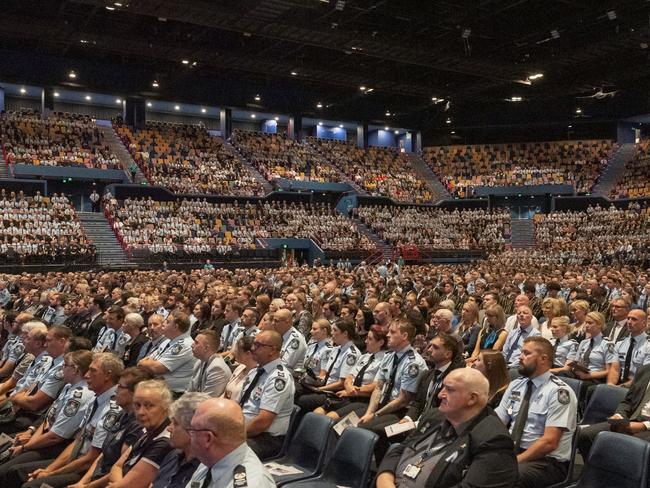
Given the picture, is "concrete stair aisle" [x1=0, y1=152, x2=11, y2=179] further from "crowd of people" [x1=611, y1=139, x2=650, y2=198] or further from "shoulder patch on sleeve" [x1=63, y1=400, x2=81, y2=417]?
"crowd of people" [x1=611, y1=139, x2=650, y2=198]

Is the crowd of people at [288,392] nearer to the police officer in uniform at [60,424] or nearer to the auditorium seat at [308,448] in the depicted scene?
the police officer in uniform at [60,424]

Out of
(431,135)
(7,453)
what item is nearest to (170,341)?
(7,453)

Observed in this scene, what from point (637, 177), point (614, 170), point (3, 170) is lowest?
point (3, 170)

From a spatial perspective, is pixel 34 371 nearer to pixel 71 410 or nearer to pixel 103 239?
pixel 71 410

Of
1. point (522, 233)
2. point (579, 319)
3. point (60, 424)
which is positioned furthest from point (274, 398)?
point (522, 233)

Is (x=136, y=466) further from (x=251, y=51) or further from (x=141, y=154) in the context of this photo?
(x=141, y=154)

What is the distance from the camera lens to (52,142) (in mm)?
30031

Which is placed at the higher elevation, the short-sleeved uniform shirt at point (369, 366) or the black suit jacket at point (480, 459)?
the black suit jacket at point (480, 459)

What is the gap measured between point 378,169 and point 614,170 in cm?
1509

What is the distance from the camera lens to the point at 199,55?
2877 cm

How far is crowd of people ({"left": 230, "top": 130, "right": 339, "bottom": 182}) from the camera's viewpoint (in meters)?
36.1

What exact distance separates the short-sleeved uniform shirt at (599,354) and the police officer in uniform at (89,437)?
4.70m

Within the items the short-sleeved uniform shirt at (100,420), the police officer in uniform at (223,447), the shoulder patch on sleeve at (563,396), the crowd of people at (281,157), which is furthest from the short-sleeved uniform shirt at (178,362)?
the crowd of people at (281,157)

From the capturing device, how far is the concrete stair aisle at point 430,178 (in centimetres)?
4162
